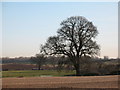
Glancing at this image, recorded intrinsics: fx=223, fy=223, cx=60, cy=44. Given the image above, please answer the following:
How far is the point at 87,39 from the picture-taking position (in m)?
14.6

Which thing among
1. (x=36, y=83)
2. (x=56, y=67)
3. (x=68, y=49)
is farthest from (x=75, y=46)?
(x=36, y=83)

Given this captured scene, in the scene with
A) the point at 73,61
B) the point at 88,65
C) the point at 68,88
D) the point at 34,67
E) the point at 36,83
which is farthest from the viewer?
the point at 34,67

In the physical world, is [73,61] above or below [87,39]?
below

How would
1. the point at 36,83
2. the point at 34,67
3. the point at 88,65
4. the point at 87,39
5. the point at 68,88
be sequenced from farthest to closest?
the point at 34,67, the point at 87,39, the point at 88,65, the point at 36,83, the point at 68,88

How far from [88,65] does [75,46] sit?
2.52 m

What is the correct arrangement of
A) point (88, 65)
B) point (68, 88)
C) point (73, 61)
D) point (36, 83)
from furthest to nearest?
point (73, 61) → point (88, 65) → point (36, 83) → point (68, 88)

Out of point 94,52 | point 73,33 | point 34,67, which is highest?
point 73,33

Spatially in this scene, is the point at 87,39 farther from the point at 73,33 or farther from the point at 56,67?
the point at 56,67

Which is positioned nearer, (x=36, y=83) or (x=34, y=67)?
(x=36, y=83)

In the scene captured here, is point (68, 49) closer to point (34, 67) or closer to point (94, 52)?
point (94, 52)

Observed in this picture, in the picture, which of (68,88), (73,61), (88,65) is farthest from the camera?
(73,61)

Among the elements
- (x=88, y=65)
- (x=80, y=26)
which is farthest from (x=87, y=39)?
(x=88, y=65)

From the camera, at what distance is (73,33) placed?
1464cm

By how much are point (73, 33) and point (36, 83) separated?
10.3 metres
